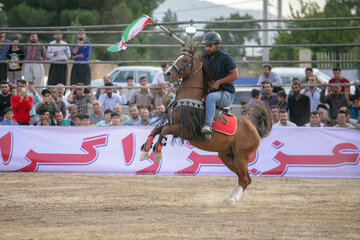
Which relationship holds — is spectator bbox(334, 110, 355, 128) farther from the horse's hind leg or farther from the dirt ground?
the horse's hind leg

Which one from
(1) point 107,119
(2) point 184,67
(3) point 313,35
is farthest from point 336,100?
(3) point 313,35

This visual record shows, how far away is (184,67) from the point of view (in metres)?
8.05

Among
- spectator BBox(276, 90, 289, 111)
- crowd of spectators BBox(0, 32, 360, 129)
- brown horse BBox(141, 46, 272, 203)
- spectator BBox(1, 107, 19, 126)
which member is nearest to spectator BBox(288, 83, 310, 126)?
crowd of spectators BBox(0, 32, 360, 129)

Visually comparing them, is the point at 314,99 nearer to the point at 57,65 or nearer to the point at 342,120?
the point at 342,120

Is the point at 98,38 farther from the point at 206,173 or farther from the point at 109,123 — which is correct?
the point at 206,173

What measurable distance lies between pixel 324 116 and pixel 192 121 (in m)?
5.78

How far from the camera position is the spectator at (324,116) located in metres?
12.9

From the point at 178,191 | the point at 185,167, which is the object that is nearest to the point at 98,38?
the point at 185,167

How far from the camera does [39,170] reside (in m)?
12.2

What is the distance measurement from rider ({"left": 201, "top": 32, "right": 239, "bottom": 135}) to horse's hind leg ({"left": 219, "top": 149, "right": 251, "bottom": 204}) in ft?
3.06

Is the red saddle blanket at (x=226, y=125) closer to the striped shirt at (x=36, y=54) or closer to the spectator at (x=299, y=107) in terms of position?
the spectator at (x=299, y=107)

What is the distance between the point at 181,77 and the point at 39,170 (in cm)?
540

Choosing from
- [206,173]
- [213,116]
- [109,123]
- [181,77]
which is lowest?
[206,173]

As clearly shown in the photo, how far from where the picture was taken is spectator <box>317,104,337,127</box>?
12.9m
